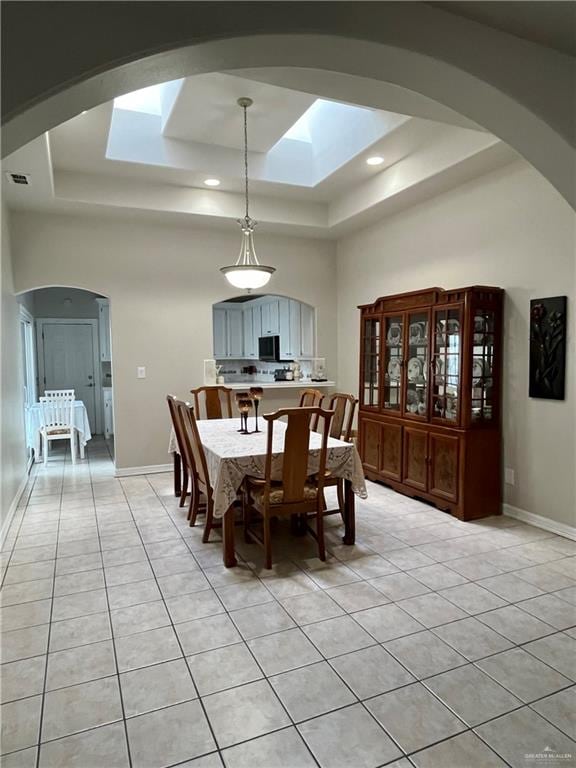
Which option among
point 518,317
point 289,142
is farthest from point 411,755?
point 289,142

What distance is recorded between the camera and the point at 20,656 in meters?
2.25

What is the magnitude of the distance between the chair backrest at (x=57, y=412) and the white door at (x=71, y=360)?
89.8 inches

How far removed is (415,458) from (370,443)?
72 cm

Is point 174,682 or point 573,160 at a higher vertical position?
point 573,160

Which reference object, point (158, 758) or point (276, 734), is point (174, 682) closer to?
point (158, 758)

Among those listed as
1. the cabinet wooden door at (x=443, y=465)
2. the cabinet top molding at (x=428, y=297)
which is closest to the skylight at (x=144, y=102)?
the cabinet top molding at (x=428, y=297)

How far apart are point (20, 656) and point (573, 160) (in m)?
3.37

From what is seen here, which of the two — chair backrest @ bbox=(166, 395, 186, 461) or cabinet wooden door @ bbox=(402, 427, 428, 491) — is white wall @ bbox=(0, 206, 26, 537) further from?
cabinet wooden door @ bbox=(402, 427, 428, 491)

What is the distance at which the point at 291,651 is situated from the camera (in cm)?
226

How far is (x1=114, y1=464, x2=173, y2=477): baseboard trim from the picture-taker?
550 centimetres

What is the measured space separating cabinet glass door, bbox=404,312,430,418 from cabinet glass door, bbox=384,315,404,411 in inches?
4.1

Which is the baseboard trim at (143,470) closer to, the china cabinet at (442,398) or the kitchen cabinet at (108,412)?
the china cabinet at (442,398)

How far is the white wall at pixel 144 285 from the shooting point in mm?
5109

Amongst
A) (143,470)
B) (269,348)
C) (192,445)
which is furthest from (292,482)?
(269,348)
